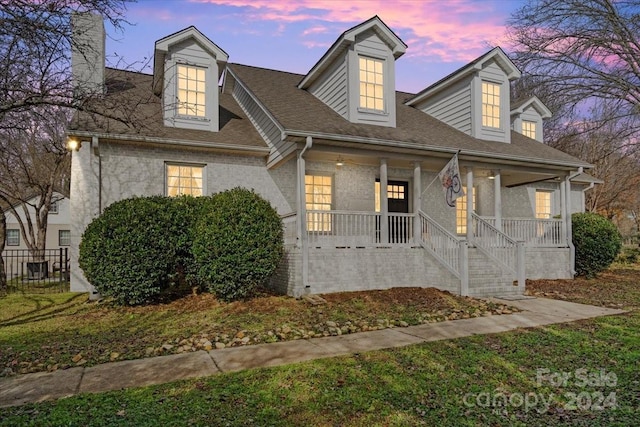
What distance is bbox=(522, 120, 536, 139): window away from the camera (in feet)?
57.3

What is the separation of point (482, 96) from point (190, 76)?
9440 millimetres

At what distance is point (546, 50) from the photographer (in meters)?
18.5

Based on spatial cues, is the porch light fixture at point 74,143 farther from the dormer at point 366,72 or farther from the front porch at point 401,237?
the dormer at point 366,72

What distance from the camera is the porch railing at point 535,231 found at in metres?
13.7

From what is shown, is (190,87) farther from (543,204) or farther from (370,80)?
(543,204)

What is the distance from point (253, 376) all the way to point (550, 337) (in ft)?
15.5

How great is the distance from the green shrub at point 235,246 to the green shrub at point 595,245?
1103cm

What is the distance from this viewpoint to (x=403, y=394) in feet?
13.8

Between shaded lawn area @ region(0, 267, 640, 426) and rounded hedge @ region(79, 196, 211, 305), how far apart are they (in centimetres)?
485

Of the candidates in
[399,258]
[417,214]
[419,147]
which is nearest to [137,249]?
[399,258]

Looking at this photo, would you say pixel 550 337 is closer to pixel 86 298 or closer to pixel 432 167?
pixel 432 167

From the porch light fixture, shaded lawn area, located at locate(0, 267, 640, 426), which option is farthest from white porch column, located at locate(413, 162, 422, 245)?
the porch light fixture

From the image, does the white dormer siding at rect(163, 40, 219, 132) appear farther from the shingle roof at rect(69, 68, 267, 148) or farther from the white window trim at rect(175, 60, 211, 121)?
the shingle roof at rect(69, 68, 267, 148)

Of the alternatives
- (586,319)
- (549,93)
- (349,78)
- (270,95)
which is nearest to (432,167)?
(349,78)
